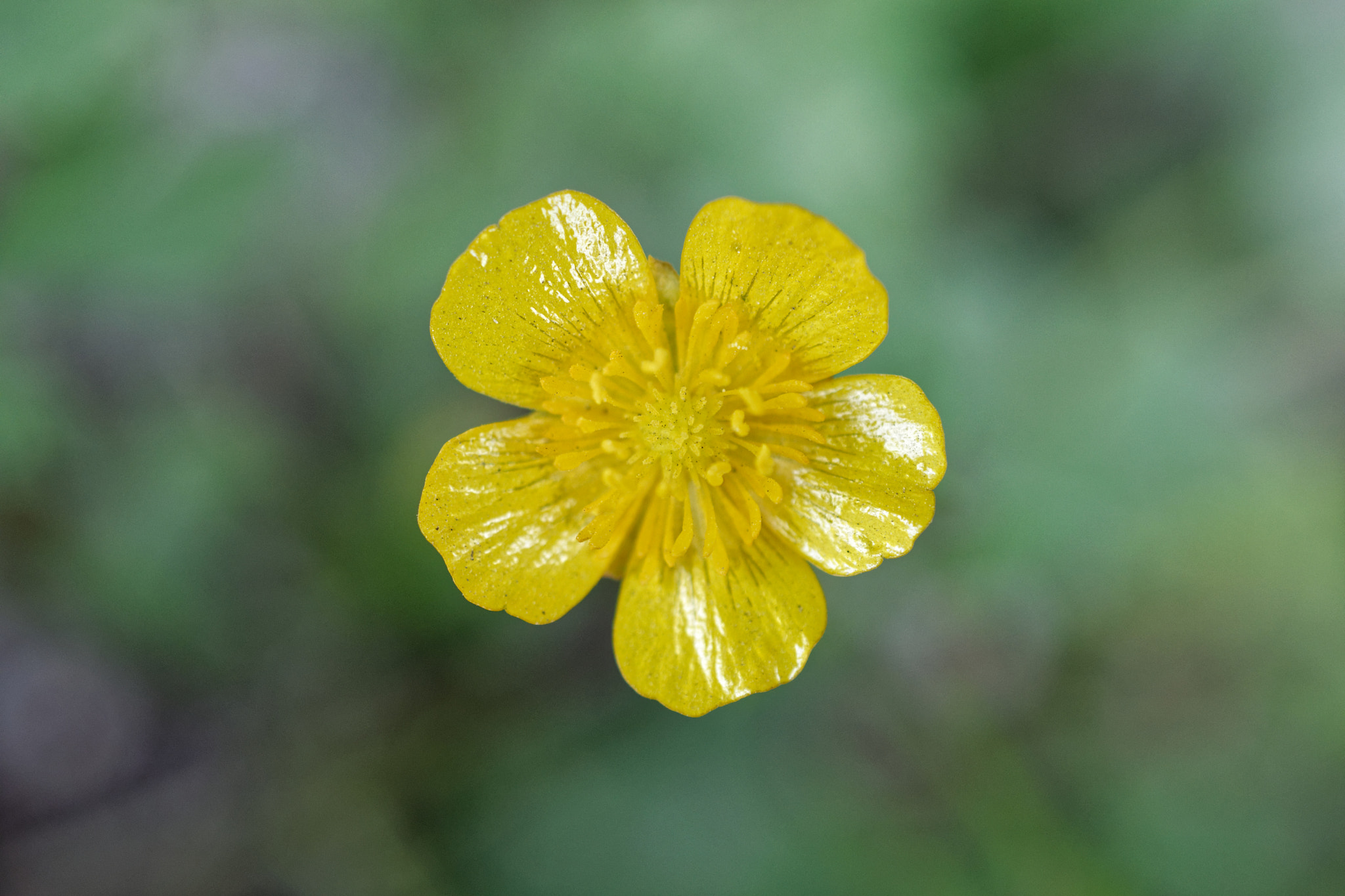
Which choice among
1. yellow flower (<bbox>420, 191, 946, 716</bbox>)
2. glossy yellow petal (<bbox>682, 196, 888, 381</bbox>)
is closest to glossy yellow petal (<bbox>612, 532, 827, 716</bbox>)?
yellow flower (<bbox>420, 191, 946, 716</bbox>)

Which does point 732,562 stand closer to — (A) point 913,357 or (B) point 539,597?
(B) point 539,597

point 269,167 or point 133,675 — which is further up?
point 269,167

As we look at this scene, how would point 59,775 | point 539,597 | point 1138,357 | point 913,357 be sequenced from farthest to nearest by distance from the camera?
point 59,775
point 1138,357
point 913,357
point 539,597

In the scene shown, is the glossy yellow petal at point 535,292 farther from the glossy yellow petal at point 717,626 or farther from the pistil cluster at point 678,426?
the glossy yellow petal at point 717,626

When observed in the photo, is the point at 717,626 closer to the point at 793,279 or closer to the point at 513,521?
the point at 513,521

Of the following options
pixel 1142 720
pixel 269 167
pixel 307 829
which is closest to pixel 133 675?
pixel 307 829

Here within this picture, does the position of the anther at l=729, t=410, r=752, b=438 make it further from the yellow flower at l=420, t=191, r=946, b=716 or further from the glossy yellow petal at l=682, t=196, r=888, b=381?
the glossy yellow petal at l=682, t=196, r=888, b=381

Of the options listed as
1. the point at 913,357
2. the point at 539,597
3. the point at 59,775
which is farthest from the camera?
the point at 59,775

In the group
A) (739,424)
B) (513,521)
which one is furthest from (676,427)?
(513,521)
